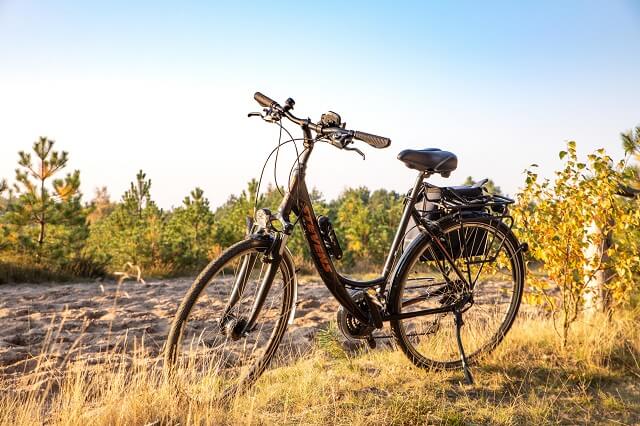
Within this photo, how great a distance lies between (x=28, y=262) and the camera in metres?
9.30

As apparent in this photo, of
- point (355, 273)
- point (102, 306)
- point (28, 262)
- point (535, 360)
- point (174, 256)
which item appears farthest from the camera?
point (355, 273)

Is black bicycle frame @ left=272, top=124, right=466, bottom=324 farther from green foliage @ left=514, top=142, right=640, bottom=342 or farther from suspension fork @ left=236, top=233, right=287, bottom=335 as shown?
green foliage @ left=514, top=142, right=640, bottom=342

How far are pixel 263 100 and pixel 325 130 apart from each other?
360 millimetres

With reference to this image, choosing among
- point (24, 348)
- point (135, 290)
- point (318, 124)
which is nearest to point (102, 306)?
point (135, 290)

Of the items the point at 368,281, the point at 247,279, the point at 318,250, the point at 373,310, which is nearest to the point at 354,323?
the point at 373,310

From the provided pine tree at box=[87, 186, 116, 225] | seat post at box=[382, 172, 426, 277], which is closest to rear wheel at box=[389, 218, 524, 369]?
seat post at box=[382, 172, 426, 277]

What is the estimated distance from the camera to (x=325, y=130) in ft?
8.86

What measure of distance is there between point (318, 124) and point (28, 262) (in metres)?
8.29

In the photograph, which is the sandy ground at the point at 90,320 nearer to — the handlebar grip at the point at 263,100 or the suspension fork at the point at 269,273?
the suspension fork at the point at 269,273

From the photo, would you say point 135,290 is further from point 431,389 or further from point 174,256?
point 431,389

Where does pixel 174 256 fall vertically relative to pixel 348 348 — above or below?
above

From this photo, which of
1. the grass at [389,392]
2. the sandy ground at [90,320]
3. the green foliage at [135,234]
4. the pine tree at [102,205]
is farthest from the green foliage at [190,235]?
the pine tree at [102,205]

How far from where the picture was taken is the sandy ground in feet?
13.9

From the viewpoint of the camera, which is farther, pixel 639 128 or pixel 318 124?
pixel 639 128
